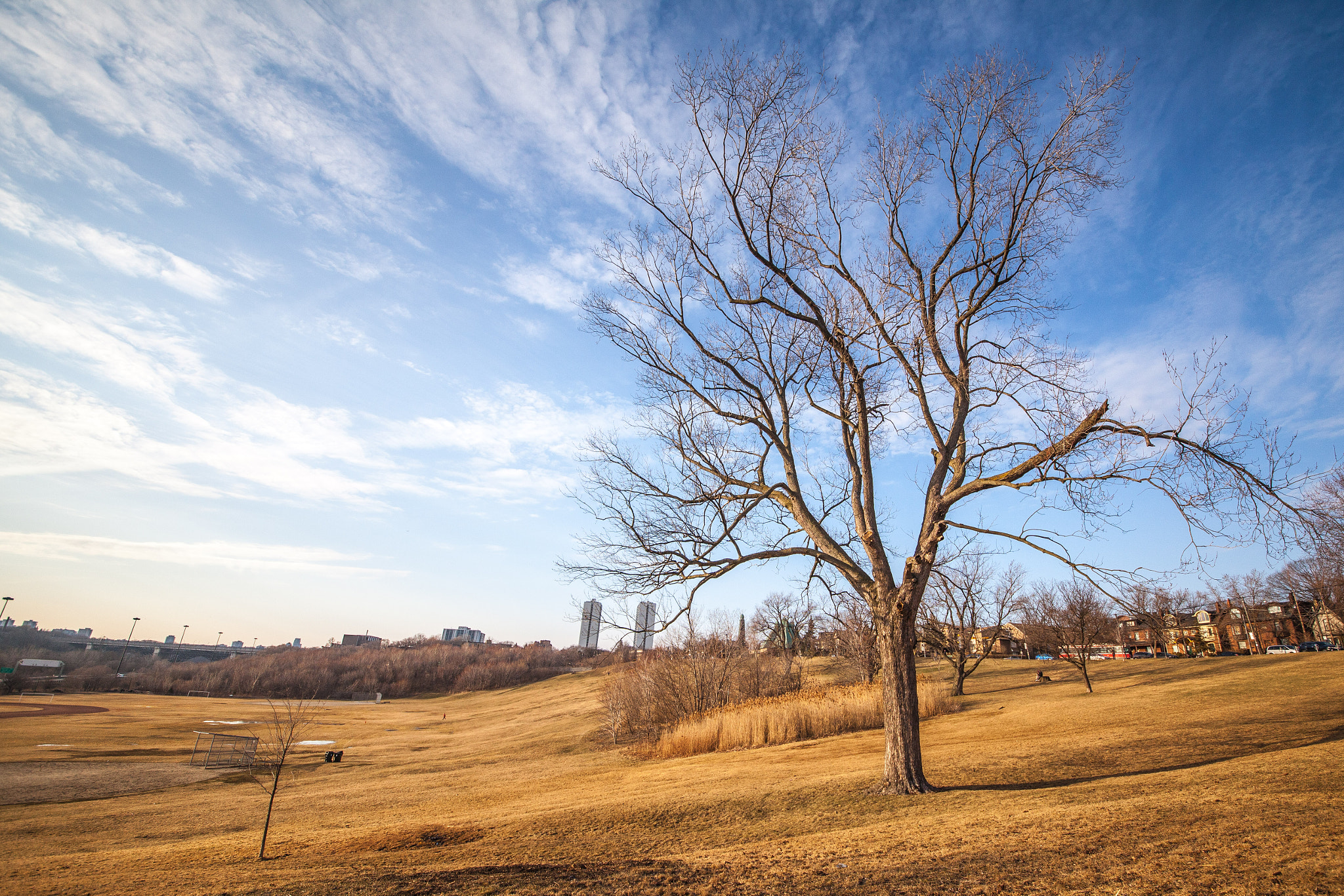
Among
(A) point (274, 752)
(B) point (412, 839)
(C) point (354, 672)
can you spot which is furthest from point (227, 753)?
(C) point (354, 672)

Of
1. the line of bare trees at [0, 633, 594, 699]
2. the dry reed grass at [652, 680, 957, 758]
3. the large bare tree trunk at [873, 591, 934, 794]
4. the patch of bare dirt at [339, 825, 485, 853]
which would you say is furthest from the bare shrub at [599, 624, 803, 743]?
the line of bare trees at [0, 633, 594, 699]

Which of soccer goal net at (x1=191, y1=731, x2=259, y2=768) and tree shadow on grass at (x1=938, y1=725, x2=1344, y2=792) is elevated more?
tree shadow on grass at (x1=938, y1=725, x2=1344, y2=792)

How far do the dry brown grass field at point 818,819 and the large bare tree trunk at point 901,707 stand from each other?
1.05 feet

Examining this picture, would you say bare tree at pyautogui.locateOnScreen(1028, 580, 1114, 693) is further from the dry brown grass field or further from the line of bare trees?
the line of bare trees

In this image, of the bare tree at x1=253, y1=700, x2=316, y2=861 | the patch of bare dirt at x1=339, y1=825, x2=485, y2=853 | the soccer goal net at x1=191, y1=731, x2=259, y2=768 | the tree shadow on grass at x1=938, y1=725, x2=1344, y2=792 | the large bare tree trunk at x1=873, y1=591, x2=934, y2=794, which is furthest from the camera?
the soccer goal net at x1=191, y1=731, x2=259, y2=768

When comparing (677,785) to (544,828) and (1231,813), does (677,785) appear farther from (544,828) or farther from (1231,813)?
(1231,813)

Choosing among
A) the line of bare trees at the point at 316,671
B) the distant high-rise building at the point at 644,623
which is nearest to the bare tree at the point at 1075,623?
the distant high-rise building at the point at 644,623

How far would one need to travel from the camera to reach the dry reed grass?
20.3m

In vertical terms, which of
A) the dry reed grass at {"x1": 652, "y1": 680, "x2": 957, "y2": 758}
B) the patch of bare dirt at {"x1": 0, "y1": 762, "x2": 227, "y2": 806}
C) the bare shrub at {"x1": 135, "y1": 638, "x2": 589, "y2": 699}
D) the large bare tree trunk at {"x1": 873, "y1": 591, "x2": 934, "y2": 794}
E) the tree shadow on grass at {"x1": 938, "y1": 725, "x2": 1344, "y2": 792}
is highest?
the large bare tree trunk at {"x1": 873, "y1": 591, "x2": 934, "y2": 794}

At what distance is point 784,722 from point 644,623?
1329cm

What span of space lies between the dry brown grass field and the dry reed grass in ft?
3.75

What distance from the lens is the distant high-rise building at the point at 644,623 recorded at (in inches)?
357

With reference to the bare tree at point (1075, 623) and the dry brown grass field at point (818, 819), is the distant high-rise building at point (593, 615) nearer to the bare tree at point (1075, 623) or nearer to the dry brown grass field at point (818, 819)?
the dry brown grass field at point (818, 819)

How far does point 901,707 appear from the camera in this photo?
8195 mm
